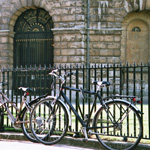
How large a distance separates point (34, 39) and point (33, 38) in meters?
0.09

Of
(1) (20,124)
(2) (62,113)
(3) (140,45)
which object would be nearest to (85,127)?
(2) (62,113)

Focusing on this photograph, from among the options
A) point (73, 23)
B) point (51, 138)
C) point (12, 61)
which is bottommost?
point (51, 138)

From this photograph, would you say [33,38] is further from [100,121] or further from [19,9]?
[100,121]

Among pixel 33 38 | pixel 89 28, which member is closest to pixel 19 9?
pixel 33 38

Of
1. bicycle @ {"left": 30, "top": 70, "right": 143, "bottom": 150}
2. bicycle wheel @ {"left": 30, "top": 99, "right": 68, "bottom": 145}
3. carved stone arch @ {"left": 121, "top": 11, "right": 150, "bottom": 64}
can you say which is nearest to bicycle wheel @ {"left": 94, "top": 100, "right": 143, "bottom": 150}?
bicycle @ {"left": 30, "top": 70, "right": 143, "bottom": 150}

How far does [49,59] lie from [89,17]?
305cm

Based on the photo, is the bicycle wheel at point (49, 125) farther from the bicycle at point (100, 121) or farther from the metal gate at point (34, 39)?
the metal gate at point (34, 39)

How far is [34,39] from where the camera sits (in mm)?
16797

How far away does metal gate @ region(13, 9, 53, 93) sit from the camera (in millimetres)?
16719

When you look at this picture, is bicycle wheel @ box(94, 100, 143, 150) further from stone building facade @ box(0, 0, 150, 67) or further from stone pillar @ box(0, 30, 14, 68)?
stone pillar @ box(0, 30, 14, 68)

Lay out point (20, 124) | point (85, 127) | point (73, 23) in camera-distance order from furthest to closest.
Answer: point (73, 23), point (20, 124), point (85, 127)

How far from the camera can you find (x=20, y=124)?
595cm

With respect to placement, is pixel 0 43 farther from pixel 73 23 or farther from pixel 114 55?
pixel 114 55

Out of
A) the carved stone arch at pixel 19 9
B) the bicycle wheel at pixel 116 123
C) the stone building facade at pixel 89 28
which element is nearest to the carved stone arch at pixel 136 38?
the stone building facade at pixel 89 28
